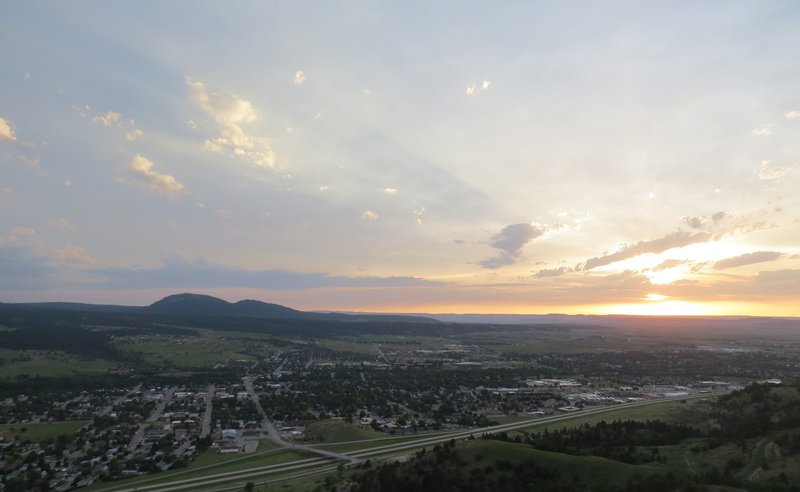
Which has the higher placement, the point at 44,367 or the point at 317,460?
the point at 44,367

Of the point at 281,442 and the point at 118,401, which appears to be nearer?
the point at 281,442

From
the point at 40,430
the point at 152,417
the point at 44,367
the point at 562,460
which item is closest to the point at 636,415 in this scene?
the point at 562,460

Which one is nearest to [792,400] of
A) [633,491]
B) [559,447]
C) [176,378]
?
[559,447]

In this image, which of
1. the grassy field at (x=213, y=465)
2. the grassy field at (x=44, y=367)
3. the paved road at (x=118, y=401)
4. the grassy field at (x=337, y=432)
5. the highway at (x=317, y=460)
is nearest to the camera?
the highway at (x=317, y=460)

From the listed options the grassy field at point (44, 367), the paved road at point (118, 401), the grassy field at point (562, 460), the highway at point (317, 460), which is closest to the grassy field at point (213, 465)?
the highway at point (317, 460)

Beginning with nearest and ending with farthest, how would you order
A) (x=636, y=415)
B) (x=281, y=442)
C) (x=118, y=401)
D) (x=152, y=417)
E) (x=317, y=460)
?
(x=317, y=460) < (x=281, y=442) < (x=636, y=415) < (x=152, y=417) < (x=118, y=401)

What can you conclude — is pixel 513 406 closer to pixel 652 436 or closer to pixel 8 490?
pixel 652 436

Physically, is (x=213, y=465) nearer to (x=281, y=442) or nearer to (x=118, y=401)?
(x=281, y=442)

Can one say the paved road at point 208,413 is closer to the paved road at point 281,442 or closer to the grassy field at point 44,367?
the paved road at point 281,442

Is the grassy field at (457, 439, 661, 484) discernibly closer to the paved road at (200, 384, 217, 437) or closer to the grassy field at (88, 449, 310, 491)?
the grassy field at (88, 449, 310, 491)
